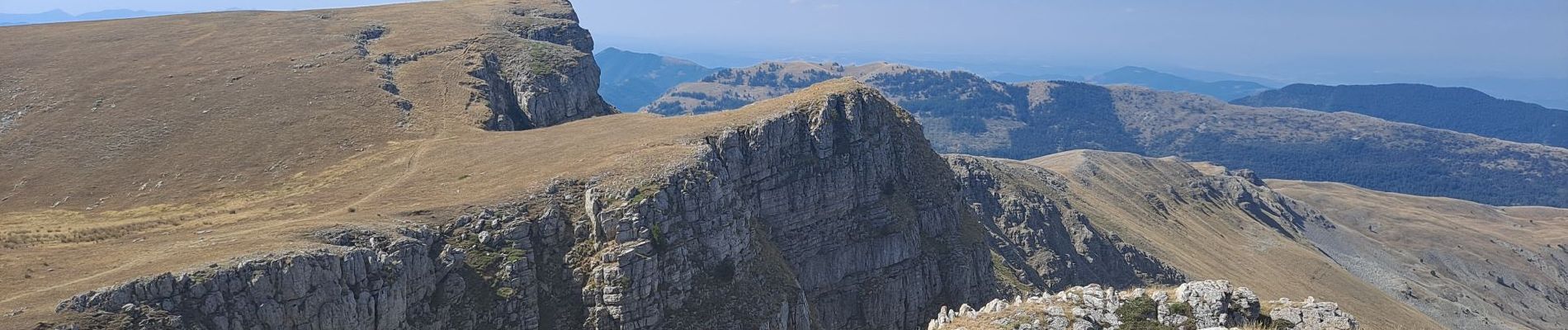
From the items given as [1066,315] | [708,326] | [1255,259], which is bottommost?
[1255,259]

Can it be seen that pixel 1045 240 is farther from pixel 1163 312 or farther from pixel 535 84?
pixel 1163 312

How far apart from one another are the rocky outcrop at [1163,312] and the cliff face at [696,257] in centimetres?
2056

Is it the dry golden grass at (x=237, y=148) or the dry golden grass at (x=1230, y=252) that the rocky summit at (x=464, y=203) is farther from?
the dry golden grass at (x=1230, y=252)

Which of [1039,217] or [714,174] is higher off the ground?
[714,174]

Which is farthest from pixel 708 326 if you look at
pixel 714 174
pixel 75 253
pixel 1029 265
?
pixel 1029 265

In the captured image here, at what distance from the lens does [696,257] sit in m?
53.5

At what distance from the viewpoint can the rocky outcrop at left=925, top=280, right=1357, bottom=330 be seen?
108 ft

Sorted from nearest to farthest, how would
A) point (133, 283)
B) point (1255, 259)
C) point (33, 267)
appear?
point (133, 283) < point (33, 267) < point (1255, 259)

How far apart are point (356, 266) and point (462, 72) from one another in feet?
176

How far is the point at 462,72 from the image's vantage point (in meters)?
89.6

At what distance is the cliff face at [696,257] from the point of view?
38469mm

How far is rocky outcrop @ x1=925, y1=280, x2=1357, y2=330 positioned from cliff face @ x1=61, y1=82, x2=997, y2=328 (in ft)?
67.4

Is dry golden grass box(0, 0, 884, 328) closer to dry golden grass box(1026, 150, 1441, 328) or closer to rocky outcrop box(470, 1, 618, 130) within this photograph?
rocky outcrop box(470, 1, 618, 130)

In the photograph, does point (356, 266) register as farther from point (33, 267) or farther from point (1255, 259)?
point (1255, 259)
